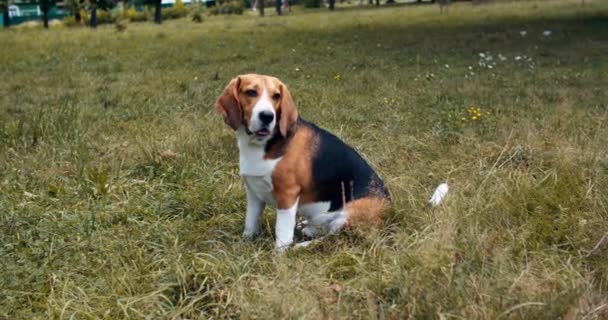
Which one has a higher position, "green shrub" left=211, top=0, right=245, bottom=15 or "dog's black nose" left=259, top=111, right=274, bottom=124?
"green shrub" left=211, top=0, right=245, bottom=15

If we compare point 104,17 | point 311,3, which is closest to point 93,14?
point 104,17

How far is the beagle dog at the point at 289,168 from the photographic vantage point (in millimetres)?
3883

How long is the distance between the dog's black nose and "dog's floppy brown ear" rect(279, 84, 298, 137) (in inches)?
7.3

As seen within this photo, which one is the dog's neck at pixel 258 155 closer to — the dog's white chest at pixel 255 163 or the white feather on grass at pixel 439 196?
the dog's white chest at pixel 255 163

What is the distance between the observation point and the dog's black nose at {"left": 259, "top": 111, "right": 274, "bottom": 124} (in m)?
3.74

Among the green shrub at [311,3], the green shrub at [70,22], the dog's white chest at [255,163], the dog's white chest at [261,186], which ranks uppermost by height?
the green shrub at [311,3]

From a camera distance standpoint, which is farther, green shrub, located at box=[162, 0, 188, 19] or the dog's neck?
green shrub, located at box=[162, 0, 188, 19]

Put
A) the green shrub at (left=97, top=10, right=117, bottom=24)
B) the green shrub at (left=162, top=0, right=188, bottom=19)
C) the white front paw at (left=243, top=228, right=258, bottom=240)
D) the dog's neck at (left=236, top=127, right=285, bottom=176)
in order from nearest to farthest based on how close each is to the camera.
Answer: the dog's neck at (left=236, top=127, right=285, bottom=176), the white front paw at (left=243, top=228, right=258, bottom=240), the green shrub at (left=97, top=10, right=117, bottom=24), the green shrub at (left=162, top=0, right=188, bottom=19)

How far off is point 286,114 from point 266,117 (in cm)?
25

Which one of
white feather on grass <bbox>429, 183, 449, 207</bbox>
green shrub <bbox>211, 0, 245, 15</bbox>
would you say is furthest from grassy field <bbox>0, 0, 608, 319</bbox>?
green shrub <bbox>211, 0, 245, 15</bbox>

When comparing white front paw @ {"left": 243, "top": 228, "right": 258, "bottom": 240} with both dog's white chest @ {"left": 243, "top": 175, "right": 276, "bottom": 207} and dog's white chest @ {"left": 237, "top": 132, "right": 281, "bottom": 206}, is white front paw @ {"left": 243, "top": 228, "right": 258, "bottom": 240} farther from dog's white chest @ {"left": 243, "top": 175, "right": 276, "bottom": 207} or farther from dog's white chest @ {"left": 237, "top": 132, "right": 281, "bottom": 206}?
dog's white chest @ {"left": 237, "top": 132, "right": 281, "bottom": 206}

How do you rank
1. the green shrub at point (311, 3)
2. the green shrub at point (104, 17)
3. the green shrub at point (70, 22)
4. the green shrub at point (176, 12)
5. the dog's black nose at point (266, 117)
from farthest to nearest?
the green shrub at point (311, 3), the green shrub at point (176, 12), the green shrub at point (104, 17), the green shrub at point (70, 22), the dog's black nose at point (266, 117)

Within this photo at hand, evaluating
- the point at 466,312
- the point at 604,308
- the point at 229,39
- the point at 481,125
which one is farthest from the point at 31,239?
the point at 229,39

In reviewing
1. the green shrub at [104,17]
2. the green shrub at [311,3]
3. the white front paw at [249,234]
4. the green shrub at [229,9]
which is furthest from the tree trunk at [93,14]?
the white front paw at [249,234]
